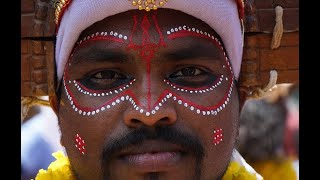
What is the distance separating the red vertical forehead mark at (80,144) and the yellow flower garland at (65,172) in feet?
1.08

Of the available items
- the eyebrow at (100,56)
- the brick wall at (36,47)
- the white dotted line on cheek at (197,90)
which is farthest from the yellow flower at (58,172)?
the white dotted line on cheek at (197,90)

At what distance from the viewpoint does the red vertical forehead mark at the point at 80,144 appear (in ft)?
10.0

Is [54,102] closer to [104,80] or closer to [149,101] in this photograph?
[104,80]

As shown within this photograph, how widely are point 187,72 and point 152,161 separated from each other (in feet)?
1.43

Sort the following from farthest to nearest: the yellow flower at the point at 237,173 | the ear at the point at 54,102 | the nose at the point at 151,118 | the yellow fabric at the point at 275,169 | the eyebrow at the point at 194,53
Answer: the yellow fabric at the point at 275,169 < the yellow flower at the point at 237,173 < the ear at the point at 54,102 < the eyebrow at the point at 194,53 < the nose at the point at 151,118

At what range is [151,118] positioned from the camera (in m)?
2.88

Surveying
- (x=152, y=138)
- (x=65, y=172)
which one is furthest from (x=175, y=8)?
(x=65, y=172)

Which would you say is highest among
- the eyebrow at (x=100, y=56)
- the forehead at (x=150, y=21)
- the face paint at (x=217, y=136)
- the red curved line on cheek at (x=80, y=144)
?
the forehead at (x=150, y=21)

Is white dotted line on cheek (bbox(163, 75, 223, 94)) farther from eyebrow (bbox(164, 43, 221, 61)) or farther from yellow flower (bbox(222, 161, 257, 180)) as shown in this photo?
yellow flower (bbox(222, 161, 257, 180))

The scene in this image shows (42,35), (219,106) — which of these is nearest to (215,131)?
(219,106)

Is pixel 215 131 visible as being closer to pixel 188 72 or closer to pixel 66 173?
pixel 188 72

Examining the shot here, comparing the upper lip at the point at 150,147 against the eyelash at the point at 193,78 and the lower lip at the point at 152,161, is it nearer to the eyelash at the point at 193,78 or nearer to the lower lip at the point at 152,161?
the lower lip at the point at 152,161

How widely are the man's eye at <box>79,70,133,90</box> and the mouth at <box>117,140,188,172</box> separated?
30 centimetres

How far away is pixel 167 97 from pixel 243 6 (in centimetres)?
63
